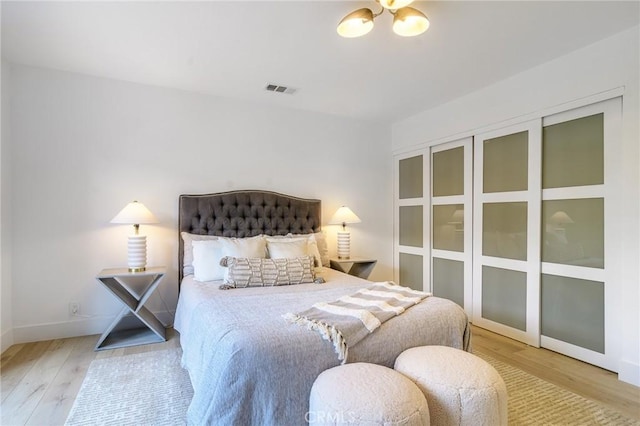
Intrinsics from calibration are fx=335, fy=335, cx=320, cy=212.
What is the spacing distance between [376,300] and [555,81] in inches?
95.5

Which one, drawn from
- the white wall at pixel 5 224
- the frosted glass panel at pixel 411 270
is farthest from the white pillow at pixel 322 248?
the white wall at pixel 5 224

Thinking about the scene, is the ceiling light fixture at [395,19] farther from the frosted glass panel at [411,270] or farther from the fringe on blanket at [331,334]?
the frosted glass panel at [411,270]

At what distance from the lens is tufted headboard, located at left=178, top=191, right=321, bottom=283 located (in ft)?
11.2

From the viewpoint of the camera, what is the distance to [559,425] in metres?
1.82

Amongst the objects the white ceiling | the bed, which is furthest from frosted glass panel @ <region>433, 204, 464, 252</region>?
the bed

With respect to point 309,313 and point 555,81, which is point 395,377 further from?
point 555,81

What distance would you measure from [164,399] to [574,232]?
129 inches

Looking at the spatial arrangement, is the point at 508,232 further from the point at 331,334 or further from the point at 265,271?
the point at 331,334

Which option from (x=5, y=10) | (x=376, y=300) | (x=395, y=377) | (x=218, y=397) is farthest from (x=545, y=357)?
(x=5, y=10)

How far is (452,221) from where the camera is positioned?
152 inches

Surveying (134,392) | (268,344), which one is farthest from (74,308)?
(268,344)

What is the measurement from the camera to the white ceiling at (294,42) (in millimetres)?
2129

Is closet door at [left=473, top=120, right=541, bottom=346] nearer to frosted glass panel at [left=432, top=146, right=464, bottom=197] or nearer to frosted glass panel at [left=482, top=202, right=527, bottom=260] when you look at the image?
frosted glass panel at [left=482, top=202, right=527, bottom=260]

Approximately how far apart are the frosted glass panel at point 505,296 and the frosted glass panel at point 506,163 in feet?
2.75
